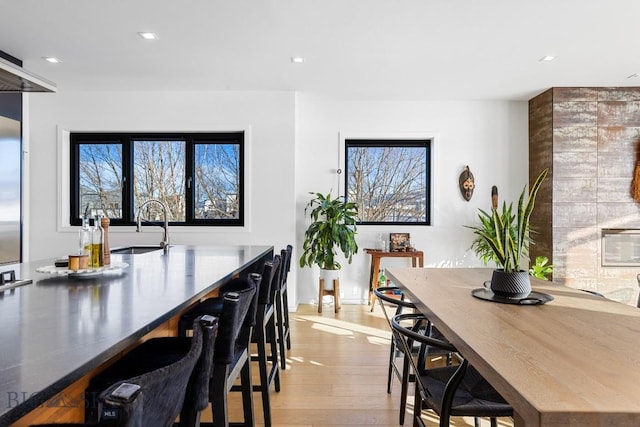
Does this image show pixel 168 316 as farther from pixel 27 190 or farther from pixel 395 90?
pixel 27 190

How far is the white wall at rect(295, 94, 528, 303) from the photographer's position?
5086 millimetres

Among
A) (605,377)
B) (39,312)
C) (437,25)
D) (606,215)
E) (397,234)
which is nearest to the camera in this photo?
(605,377)

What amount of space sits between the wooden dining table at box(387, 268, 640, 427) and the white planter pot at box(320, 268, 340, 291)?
9.24 feet

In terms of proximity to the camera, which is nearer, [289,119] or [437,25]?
[437,25]

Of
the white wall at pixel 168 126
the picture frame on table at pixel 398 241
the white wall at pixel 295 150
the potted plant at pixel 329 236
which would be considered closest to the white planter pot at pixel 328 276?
the potted plant at pixel 329 236

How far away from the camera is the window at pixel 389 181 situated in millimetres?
5227

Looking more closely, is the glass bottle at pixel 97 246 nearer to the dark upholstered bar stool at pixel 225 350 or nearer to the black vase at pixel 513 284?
the dark upholstered bar stool at pixel 225 350

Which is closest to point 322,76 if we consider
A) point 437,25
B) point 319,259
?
point 437,25

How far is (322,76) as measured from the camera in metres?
4.18

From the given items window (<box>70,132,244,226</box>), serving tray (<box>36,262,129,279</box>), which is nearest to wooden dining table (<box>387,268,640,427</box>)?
serving tray (<box>36,262,129,279</box>)

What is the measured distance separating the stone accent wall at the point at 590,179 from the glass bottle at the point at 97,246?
15.0 feet

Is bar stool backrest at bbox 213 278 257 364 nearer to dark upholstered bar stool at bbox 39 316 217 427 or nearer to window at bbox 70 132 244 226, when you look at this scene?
dark upholstered bar stool at bbox 39 316 217 427

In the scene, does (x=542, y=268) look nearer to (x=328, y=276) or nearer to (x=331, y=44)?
(x=328, y=276)

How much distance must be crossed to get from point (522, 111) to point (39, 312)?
5.53 meters
